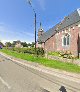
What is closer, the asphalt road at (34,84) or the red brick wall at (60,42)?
the asphalt road at (34,84)

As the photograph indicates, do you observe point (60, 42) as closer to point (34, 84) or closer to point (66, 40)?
point (66, 40)

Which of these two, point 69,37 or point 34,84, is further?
point 69,37

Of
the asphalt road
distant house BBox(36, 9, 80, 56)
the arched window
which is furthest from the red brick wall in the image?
the asphalt road

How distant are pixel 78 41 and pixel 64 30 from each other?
6.30 meters

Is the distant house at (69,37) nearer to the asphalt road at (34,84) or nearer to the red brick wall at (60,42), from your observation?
the red brick wall at (60,42)

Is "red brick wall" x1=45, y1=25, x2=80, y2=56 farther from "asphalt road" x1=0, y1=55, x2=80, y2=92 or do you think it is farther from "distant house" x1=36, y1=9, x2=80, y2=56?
"asphalt road" x1=0, y1=55, x2=80, y2=92

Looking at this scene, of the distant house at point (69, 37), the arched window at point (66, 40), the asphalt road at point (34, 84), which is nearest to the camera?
the asphalt road at point (34, 84)

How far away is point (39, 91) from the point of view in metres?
8.31

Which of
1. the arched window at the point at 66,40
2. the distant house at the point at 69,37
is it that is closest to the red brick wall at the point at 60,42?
the distant house at the point at 69,37

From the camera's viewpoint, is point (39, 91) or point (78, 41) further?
point (78, 41)

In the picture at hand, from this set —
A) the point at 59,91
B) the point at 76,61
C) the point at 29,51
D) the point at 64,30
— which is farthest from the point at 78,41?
the point at 59,91

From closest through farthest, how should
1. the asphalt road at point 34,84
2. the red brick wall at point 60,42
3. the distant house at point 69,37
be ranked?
the asphalt road at point 34,84
the distant house at point 69,37
the red brick wall at point 60,42

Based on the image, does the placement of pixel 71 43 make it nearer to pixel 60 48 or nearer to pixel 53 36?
pixel 60 48

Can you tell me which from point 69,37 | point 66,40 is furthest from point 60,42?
point 69,37
